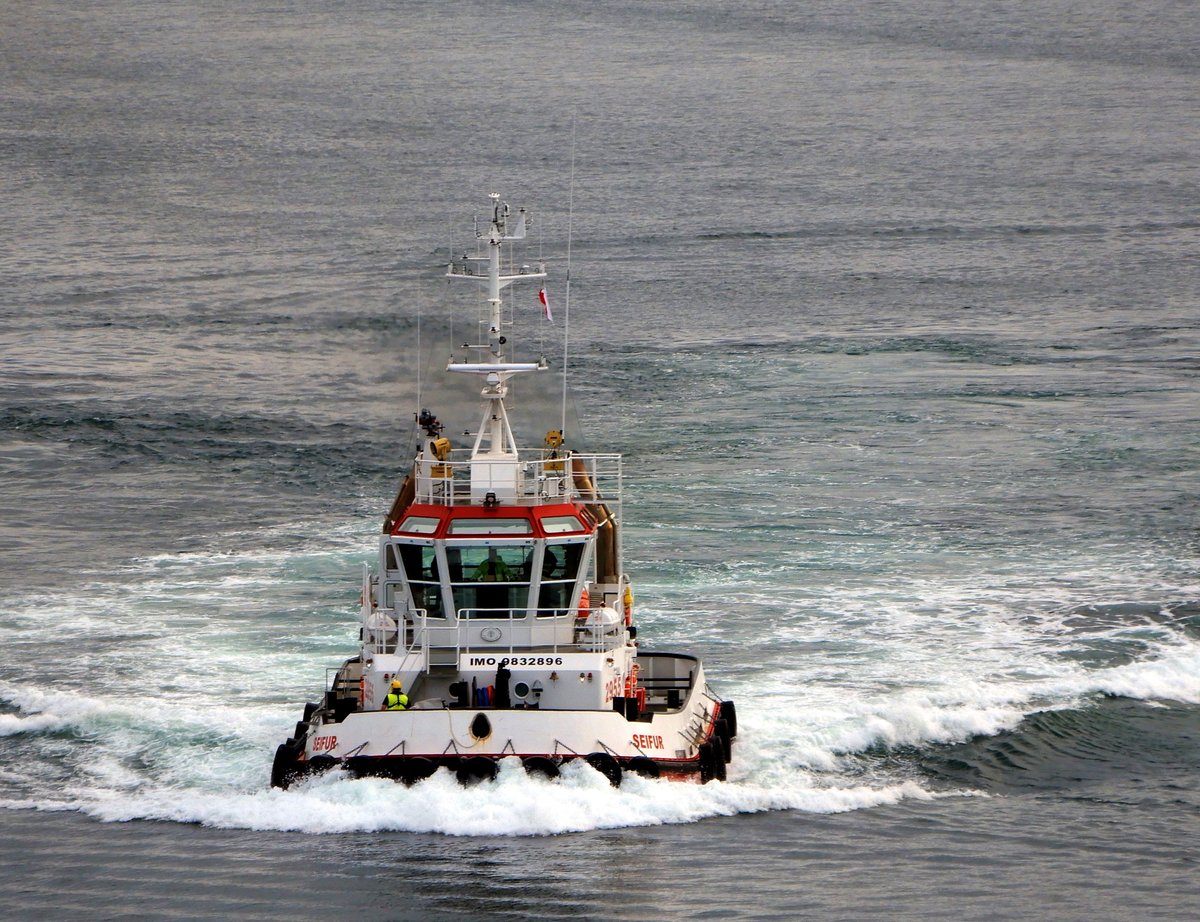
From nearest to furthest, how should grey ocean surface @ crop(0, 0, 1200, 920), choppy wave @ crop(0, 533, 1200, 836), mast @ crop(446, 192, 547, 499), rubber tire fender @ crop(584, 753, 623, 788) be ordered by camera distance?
grey ocean surface @ crop(0, 0, 1200, 920), rubber tire fender @ crop(584, 753, 623, 788), choppy wave @ crop(0, 533, 1200, 836), mast @ crop(446, 192, 547, 499)

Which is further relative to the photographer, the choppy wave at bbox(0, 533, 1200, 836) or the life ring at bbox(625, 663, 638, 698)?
the life ring at bbox(625, 663, 638, 698)

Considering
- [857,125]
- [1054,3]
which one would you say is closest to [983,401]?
[857,125]

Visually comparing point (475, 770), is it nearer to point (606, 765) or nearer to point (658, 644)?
point (606, 765)

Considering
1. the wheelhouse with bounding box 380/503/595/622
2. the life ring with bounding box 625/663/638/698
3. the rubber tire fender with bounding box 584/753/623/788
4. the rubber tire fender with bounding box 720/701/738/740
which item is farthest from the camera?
the rubber tire fender with bounding box 720/701/738/740

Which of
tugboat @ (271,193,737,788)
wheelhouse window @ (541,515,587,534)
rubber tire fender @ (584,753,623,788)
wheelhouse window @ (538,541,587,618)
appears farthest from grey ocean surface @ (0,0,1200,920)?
wheelhouse window @ (541,515,587,534)

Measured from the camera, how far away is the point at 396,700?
28109 mm

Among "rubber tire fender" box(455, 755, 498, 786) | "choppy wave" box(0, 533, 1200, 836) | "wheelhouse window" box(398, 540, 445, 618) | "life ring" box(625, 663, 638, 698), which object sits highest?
"wheelhouse window" box(398, 540, 445, 618)

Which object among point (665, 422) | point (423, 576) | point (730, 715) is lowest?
point (730, 715)

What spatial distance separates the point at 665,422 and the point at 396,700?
28.8m

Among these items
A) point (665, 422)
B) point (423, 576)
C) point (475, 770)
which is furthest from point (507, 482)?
point (665, 422)

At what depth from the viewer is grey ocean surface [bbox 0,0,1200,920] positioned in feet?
89.9

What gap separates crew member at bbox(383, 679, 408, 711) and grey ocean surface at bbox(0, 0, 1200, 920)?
1.11m

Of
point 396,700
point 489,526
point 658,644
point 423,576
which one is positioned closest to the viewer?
point 396,700

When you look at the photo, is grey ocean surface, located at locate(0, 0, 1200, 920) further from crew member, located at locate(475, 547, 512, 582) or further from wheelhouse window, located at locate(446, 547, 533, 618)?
crew member, located at locate(475, 547, 512, 582)
